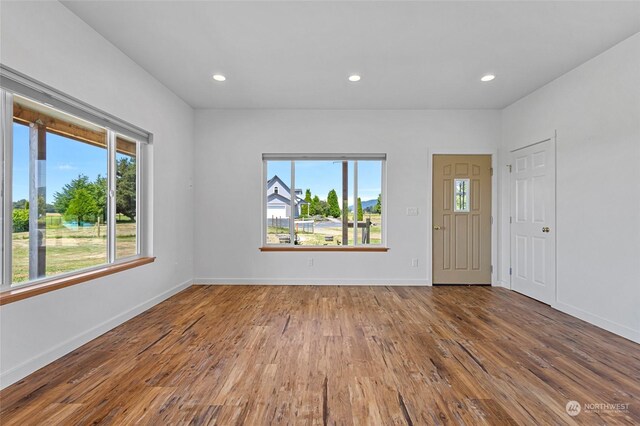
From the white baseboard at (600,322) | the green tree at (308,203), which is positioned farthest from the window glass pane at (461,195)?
the green tree at (308,203)

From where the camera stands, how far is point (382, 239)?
185 inches

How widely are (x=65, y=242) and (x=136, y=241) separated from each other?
37.2 inches

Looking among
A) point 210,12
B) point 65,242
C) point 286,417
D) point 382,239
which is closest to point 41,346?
point 65,242

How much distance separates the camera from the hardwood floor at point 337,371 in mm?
1668

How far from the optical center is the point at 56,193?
8.01ft

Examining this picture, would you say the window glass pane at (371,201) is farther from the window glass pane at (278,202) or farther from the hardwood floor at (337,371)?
the hardwood floor at (337,371)

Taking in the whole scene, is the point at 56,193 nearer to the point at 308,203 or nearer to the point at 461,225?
the point at 308,203

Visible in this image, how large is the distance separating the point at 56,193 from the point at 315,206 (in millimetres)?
3162

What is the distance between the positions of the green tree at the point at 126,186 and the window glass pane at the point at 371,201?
313cm

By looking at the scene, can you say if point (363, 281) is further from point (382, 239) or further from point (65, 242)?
point (65, 242)

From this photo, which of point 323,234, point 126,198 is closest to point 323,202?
point 323,234

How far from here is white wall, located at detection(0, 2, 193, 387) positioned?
198cm

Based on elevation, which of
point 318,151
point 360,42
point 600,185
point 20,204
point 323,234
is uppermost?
point 360,42

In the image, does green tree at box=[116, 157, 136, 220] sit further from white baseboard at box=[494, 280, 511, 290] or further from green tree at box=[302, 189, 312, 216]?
white baseboard at box=[494, 280, 511, 290]
